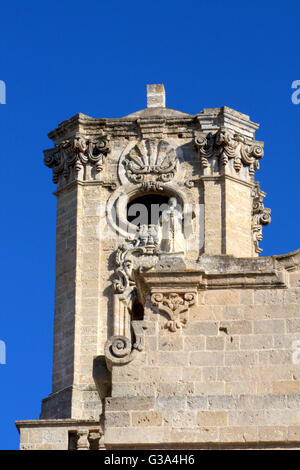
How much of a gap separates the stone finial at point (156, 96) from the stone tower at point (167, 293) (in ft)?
0.13

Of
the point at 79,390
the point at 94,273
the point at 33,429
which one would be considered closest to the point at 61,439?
the point at 33,429

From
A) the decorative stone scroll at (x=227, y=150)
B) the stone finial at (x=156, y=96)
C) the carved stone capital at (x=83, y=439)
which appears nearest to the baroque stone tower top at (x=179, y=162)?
the decorative stone scroll at (x=227, y=150)

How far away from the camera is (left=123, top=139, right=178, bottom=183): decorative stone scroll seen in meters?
46.6

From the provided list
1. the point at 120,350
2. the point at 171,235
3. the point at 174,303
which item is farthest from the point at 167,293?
the point at 171,235

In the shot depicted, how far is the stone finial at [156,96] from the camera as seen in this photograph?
4816cm

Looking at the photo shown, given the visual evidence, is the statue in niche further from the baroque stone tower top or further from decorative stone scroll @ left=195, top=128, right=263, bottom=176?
decorative stone scroll @ left=195, top=128, right=263, bottom=176

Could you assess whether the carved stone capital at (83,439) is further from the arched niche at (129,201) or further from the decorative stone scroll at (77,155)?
the decorative stone scroll at (77,155)

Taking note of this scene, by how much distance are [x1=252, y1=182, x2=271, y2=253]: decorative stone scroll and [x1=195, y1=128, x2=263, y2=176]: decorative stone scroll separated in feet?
2.34

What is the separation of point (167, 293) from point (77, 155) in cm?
2013

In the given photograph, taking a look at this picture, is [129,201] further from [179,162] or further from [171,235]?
[171,235]

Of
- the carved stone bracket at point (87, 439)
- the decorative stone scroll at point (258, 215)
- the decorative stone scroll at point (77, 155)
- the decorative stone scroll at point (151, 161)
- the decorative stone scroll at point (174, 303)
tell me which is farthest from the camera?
the decorative stone scroll at point (258, 215)

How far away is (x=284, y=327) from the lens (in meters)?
26.9
